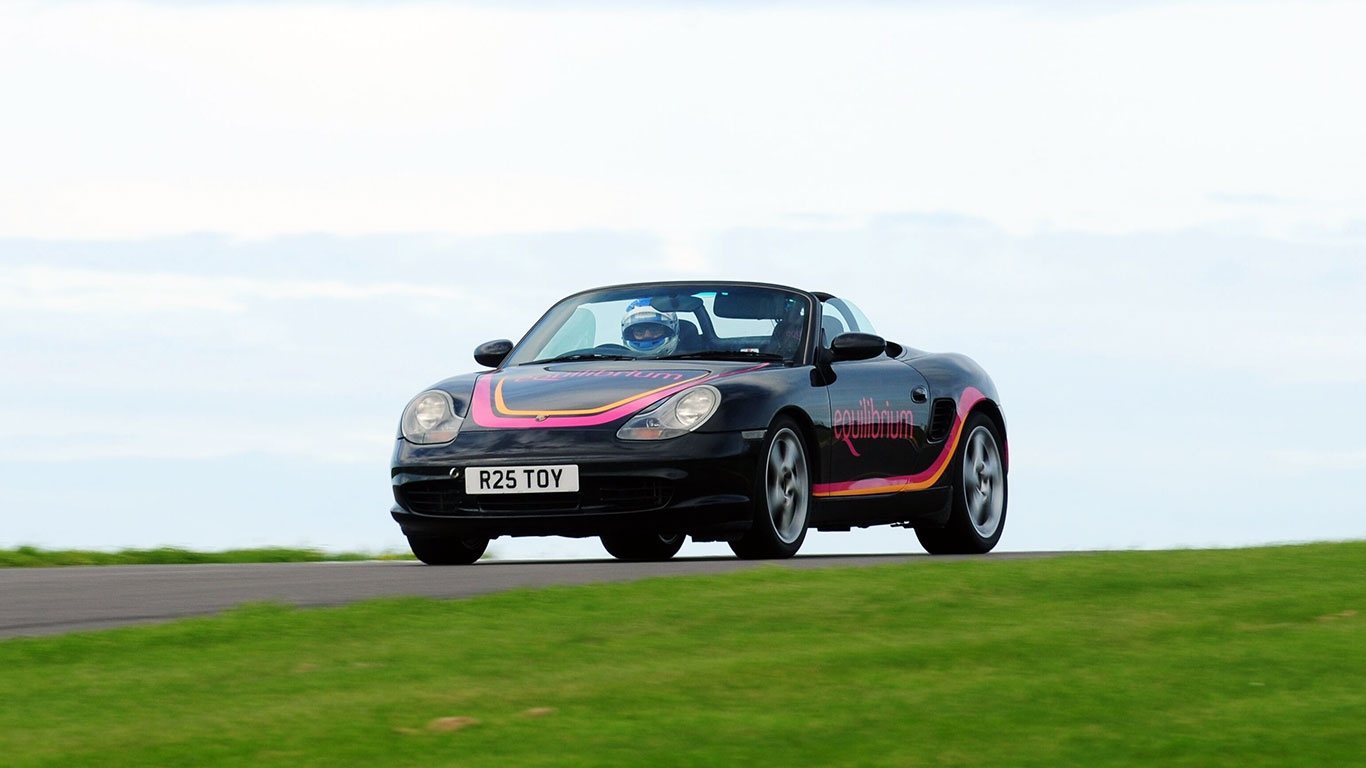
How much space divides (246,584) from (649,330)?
330cm

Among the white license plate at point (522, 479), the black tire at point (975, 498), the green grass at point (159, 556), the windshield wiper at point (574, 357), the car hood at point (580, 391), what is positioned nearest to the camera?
the white license plate at point (522, 479)

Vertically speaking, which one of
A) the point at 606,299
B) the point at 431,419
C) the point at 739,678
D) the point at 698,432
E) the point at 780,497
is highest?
the point at 606,299

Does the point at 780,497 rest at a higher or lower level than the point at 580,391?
lower

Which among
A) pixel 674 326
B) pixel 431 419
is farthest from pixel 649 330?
pixel 431 419

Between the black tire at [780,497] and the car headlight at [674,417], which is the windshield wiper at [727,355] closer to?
the black tire at [780,497]

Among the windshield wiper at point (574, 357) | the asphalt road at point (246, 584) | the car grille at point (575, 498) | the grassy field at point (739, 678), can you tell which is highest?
the windshield wiper at point (574, 357)

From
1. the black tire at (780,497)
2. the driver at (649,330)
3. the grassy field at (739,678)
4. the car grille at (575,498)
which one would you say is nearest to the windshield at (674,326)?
the driver at (649,330)

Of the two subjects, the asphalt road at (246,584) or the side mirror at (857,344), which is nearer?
the asphalt road at (246,584)

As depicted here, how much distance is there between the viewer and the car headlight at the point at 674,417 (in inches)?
404

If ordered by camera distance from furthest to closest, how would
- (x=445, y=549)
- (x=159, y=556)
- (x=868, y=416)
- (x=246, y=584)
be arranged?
(x=159, y=556), (x=868, y=416), (x=445, y=549), (x=246, y=584)

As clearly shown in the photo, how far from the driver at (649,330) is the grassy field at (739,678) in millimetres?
3767

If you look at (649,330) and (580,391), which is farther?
(649,330)

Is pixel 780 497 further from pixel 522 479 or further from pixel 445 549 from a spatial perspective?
pixel 445 549

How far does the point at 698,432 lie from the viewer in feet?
33.6
